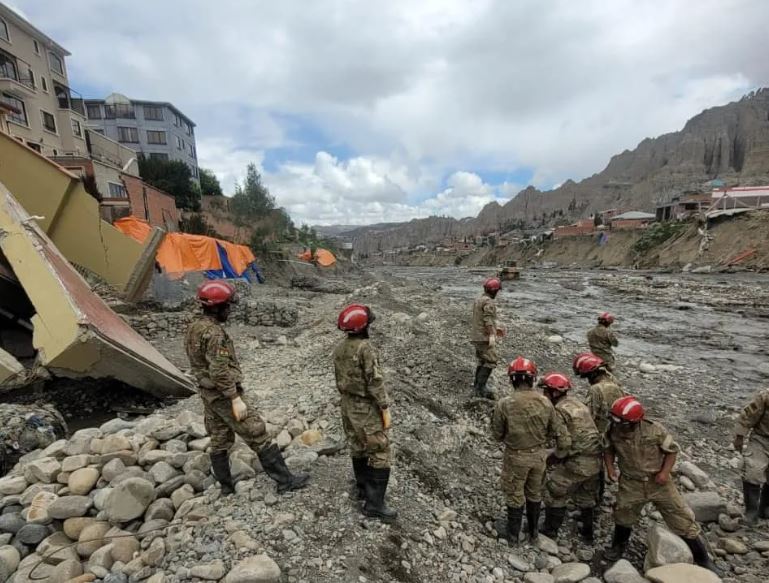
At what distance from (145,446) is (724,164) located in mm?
154525

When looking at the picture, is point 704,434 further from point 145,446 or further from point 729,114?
point 729,114

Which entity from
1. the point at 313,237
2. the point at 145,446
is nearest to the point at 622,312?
the point at 145,446

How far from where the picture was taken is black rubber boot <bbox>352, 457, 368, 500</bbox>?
3381mm

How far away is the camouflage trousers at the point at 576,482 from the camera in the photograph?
3.61 m

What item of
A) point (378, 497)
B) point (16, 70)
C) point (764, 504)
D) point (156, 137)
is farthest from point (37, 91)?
point (764, 504)

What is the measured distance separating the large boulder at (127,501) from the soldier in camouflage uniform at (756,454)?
516 cm

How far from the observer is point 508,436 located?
11.3 ft

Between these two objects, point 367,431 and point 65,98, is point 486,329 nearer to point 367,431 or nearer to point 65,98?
point 367,431

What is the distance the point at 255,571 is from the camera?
2428 millimetres

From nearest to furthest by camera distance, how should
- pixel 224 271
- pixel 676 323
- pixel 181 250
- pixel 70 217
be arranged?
pixel 70 217, pixel 676 323, pixel 181 250, pixel 224 271

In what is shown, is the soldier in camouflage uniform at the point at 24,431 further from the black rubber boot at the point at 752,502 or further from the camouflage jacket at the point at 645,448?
the black rubber boot at the point at 752,502

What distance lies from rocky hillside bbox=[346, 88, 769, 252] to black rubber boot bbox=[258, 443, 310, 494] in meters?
111

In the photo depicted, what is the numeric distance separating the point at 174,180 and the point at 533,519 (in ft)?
111

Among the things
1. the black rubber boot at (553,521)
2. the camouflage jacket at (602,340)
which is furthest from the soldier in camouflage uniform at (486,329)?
the black rubber boot at (553,521)
